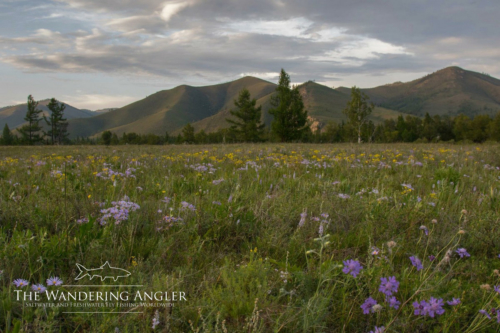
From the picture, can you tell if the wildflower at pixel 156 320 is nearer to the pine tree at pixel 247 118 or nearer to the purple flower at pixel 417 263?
the purple flower at pixel 417 263

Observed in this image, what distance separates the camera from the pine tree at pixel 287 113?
44781 millimetres

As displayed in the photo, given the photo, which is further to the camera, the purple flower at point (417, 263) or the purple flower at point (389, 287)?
the purple flower at point (417, 263)

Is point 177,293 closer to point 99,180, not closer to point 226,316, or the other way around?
point 226,316

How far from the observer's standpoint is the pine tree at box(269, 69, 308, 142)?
44.8 meters

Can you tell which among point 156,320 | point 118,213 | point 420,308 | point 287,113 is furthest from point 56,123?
point 420,308

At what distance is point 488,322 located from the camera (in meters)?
1.57

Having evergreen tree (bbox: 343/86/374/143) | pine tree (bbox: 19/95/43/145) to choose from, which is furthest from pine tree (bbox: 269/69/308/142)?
pine tree (bbox: 19/95/43/145)

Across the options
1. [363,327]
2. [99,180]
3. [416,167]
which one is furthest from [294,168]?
[363,327]

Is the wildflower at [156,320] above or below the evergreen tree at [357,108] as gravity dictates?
below

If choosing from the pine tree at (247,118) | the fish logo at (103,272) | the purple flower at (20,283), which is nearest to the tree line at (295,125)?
the pine tree at (247,118)

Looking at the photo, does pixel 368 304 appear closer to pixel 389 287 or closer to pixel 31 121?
pixel 389 287

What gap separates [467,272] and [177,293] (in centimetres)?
195

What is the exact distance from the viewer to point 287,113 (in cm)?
4525

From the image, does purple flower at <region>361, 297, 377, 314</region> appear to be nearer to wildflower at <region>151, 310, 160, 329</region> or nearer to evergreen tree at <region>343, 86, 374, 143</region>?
wildflower at <region>151, 310, 160, 329</region>
